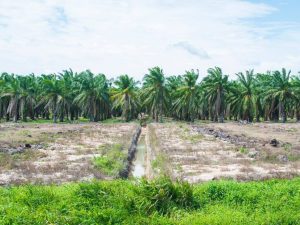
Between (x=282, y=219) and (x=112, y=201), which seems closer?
(x=282, y=219)

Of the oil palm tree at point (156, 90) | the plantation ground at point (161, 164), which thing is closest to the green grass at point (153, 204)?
the plantation ground at point (161, 164)

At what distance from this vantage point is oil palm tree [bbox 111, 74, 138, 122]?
6963 cm

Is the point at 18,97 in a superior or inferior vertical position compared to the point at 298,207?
superior

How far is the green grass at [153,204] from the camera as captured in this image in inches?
432

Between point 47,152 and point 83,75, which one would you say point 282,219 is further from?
point 83,75

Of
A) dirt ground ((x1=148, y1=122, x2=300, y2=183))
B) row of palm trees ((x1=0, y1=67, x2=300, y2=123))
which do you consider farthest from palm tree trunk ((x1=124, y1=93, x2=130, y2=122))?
dirt ground ((x1=148, y1=122, x2=300, y2=183))

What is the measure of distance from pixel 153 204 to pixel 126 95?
5789 cm

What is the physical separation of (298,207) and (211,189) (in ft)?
8.77

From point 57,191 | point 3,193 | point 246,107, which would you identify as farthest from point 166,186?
point 246,107

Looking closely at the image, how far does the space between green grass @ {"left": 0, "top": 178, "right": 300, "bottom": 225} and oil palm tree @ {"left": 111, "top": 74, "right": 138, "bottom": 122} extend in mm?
56079

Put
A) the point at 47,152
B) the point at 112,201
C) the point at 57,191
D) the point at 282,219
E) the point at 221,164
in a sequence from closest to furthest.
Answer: the point at 282,219, the point at 112,201, the point at 57,191, the point at 221,164, the point at 47,152

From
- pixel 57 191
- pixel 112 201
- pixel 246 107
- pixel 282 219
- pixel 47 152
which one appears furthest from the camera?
pixel 246 107

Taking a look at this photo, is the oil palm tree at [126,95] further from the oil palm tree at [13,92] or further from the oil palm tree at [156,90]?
the oil palm tree at [13,92]

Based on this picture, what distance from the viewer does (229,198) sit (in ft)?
43.2
